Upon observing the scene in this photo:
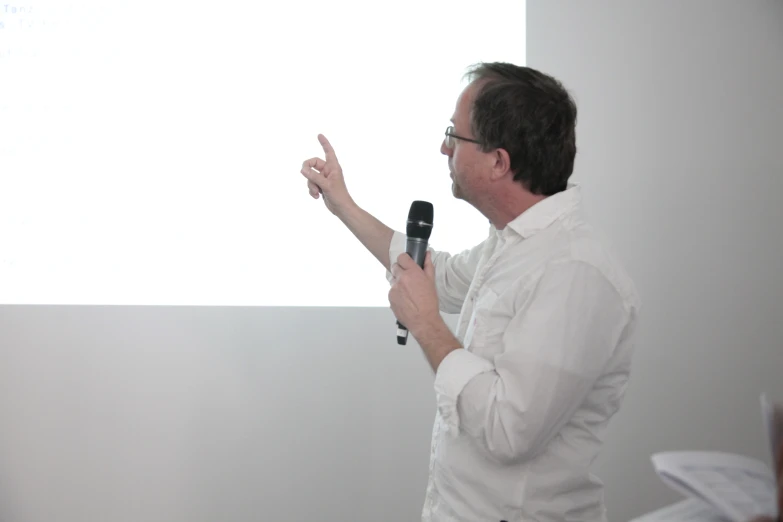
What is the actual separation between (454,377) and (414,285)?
0.68 feet

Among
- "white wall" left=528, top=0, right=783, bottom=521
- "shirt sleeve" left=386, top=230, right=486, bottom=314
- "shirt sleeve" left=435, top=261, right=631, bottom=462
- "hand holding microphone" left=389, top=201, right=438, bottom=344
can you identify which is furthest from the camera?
"white wall" left=528, top=0, right=783, bottom=521

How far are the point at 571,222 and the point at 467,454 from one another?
1.61ft

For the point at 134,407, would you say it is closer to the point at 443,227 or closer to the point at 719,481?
the point at 443,227

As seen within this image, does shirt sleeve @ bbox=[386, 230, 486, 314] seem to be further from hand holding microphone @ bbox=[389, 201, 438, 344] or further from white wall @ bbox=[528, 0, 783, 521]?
white wall @ bbox=[528, 0, 783, 521]

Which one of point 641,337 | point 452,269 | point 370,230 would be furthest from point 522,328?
point 641,337

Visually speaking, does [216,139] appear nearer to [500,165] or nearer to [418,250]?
[418,250]

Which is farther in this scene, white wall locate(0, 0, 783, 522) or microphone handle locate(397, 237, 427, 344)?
white wall locate(0, 0, 783, 522)

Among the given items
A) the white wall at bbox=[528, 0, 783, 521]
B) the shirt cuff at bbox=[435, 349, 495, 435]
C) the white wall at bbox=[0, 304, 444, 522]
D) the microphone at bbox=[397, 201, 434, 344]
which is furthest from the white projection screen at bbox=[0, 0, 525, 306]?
the shirt cuff at bbox=[435, 349, 495, 435]

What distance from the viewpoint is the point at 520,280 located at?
1.24 m

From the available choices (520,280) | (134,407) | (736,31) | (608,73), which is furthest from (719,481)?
(736,31)

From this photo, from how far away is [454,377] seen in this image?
1.16 m

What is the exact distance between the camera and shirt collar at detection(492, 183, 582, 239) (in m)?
1.32

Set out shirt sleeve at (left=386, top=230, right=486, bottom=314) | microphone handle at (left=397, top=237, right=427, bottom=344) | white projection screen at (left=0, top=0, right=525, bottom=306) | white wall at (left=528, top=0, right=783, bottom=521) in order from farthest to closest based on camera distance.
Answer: white wall at (left=528, top=0, right=783, bottom=521)
white projection screen at (left=0, top=0, right=525, bottom=306)
shirt sleeve at (left=386, top=230, right=486, bottom=314)
microphone handle at (left=397, top=237, right=427, bottom=344)

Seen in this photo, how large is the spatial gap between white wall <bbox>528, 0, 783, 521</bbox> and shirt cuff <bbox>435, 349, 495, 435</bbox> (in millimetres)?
1612
